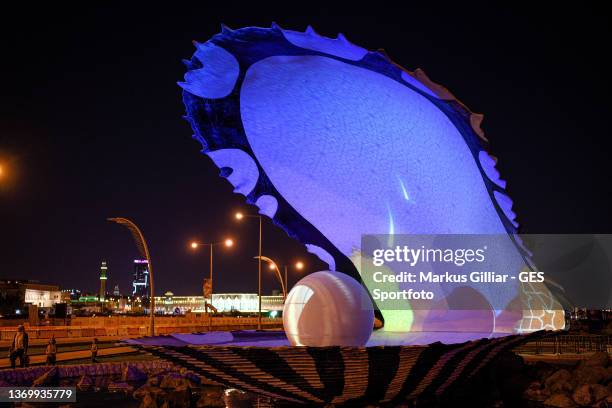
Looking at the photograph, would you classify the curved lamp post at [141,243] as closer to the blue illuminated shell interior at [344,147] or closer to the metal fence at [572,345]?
the blue illuminated shell interior at [344,147]

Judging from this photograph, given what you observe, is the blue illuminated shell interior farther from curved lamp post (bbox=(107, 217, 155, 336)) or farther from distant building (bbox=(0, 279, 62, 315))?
distant building (bbox=(0, 279, 62, 315))

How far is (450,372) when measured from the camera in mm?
11422

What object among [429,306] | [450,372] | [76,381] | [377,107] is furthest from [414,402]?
[76,381]

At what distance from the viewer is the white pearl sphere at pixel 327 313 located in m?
11.7

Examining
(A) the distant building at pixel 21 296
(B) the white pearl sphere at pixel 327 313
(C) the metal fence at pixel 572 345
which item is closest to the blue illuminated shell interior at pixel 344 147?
(B) the white pearl sphere at pixel 327 313

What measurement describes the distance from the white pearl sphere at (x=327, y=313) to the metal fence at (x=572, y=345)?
632 inches

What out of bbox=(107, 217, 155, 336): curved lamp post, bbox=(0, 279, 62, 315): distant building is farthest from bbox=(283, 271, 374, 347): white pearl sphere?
bbox=(0, 279, 62, 315): distant building

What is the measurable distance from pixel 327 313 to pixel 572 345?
20.9 metres

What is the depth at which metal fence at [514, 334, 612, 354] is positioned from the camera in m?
26.6

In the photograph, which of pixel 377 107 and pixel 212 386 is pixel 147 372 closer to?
pixel 212 386

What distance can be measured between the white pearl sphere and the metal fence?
52.7ft

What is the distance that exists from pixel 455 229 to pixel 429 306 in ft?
7.40

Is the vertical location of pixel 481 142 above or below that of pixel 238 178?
above

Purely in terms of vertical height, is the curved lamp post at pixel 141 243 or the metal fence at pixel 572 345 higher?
the curved lamp post at pixel 141 243
